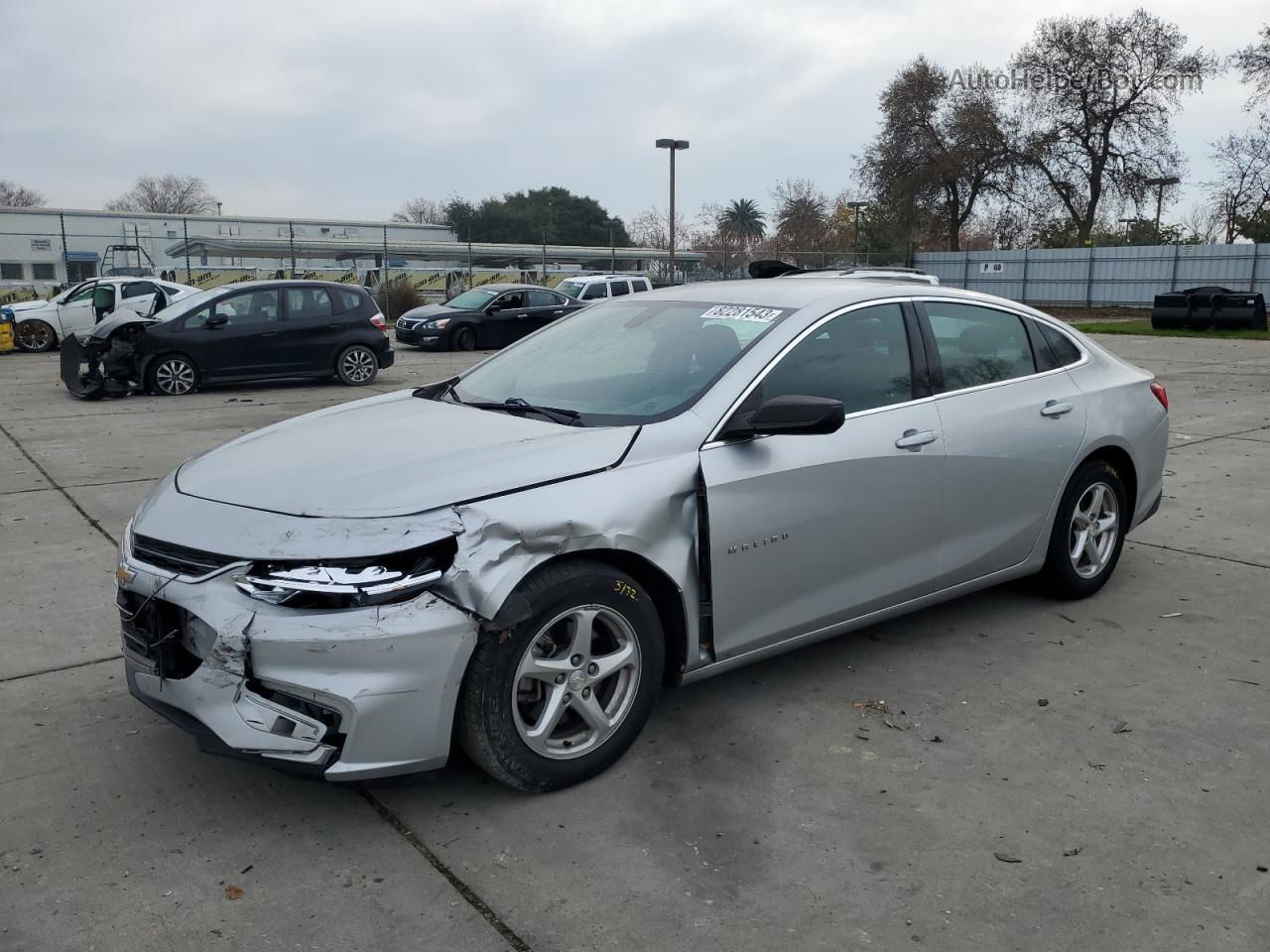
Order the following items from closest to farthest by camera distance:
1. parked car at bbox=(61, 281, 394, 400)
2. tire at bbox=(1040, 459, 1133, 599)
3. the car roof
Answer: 1. the car roof
2. tire at bbox=(1040, 459, 1133, 599)
3. parked car at bbox=(61, 281, 394, 400)

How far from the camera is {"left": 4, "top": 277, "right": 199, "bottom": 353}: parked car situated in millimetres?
20594

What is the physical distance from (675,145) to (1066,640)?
3130cm

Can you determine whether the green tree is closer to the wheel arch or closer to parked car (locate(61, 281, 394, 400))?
parked car (locate(61, 281, 394, 400))

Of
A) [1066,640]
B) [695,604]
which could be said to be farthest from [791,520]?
[1066,640]

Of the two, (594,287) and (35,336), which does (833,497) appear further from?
(594,287)

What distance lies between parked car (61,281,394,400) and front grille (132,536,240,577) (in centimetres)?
1165

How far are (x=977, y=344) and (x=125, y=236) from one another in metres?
34.0

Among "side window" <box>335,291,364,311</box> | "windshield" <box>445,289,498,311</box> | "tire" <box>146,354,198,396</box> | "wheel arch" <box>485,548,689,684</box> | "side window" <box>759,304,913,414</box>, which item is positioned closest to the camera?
"wheel arch" <box>485,548,689,684</box>

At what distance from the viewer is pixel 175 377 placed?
14211 mm

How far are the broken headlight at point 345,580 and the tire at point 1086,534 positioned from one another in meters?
3.21

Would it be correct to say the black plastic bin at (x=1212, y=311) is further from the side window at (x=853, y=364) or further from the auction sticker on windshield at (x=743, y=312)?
the auction sticker on windshield at (x=743, y=312)

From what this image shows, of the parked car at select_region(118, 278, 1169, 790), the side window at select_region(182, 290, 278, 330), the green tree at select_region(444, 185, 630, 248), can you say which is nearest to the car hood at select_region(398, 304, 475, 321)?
the side window at select_region(182, 290, 278, 330)

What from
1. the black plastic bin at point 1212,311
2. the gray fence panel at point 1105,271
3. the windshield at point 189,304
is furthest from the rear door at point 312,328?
the gray fence panel at point 1105,271

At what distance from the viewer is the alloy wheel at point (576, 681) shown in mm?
3281
